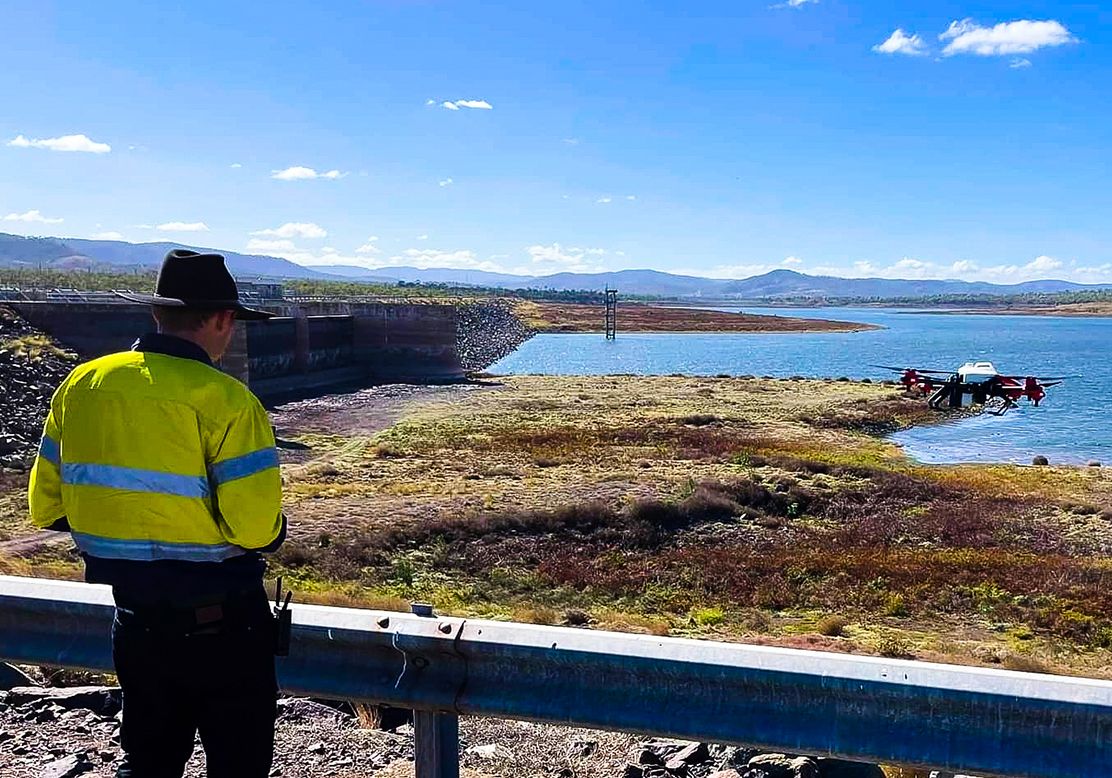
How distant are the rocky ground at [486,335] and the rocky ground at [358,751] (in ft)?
230

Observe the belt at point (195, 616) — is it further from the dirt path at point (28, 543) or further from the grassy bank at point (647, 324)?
the grassy bank at point (647, 324)

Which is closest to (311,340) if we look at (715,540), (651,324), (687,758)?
(715,540)

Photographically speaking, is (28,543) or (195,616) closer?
(195,616)

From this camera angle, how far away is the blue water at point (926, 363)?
40.9m

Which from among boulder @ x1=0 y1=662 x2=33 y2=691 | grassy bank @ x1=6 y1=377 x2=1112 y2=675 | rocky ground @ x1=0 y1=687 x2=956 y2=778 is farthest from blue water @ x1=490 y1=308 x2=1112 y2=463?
boulder @ x1=0 y1=662 x2=33 y2=691

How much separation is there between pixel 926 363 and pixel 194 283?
327ft

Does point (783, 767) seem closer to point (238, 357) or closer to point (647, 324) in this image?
point (238, 357)

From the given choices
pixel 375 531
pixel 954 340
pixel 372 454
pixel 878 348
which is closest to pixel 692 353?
pixel 878 348

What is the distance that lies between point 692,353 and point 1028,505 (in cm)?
8784

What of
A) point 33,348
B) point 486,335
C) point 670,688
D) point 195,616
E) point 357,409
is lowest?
point 357,409

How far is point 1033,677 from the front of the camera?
288 centimetres

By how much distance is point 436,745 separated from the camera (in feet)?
11.1

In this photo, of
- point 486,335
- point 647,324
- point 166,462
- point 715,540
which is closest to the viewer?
point 166,462

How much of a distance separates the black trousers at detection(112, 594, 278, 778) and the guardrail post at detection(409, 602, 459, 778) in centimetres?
51
